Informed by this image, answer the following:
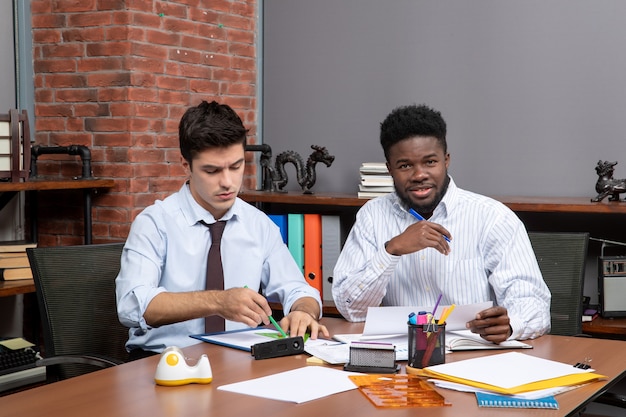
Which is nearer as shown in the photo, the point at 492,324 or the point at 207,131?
the point at 492,324

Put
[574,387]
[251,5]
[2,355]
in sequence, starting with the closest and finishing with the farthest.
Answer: [574,387], [2,355], [251,5]

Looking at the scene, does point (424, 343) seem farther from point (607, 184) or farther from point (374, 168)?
point (374, 168)

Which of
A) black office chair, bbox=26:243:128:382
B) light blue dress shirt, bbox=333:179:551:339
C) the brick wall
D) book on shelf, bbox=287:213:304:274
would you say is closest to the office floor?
light blue dress shirt, bbox=333:179:551:339

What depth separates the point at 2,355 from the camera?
326cm

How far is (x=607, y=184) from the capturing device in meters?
3.29

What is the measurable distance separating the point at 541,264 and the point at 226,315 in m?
1.20

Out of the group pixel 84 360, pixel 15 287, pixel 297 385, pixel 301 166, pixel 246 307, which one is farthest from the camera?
pixel 301 166

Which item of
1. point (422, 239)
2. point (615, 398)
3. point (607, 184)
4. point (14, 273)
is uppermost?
point (607, 184)

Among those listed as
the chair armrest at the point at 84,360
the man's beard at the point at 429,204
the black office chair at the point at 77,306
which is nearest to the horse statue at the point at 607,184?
the man's beard at the point at 429,204

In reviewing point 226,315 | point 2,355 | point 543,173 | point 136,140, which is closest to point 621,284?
point 543,173

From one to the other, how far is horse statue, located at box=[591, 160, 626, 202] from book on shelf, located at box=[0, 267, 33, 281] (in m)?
2.28

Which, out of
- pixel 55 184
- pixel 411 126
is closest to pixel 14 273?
pixel 55 184

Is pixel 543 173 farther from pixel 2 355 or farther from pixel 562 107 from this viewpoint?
pixel 2 355

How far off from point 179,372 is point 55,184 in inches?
71.8
